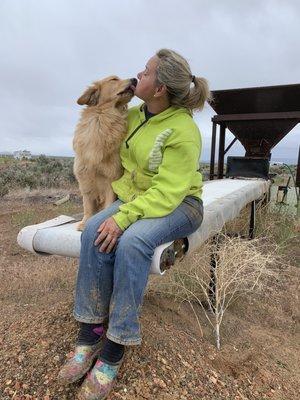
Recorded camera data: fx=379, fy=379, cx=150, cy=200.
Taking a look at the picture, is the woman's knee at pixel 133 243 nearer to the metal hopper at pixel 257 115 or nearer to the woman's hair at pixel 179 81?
the woman's hair at pixel 179 81

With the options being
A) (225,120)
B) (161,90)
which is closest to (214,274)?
(161,90)

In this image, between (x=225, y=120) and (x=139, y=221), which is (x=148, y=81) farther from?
(x=225, y=120)

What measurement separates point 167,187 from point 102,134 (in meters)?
0.78

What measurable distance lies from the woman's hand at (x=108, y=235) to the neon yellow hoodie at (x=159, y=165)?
0.04 meters

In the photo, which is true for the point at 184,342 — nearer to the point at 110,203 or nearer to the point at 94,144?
the point at 110,203

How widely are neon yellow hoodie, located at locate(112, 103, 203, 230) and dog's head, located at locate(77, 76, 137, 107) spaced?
8.8 inches

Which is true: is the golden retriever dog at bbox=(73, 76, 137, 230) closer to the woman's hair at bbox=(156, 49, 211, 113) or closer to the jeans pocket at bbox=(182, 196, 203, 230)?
the woman's hair at bbox=(156, 49, 211, 113)

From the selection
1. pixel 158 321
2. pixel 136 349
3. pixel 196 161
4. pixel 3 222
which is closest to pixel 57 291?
pixel 158 321

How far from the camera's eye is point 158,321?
2.98m

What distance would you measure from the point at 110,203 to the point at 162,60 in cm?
107

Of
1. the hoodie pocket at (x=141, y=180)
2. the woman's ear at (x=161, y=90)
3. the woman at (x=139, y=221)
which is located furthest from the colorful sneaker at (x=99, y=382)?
the woman's ear at (x=161, y=90)

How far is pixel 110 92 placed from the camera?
2.83 meters

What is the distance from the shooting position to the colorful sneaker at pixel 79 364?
2.08 meters

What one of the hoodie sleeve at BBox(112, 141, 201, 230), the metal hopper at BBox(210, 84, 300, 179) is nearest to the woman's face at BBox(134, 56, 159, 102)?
the hoodie sleeve at BBox(112, 141, 201, 230)
